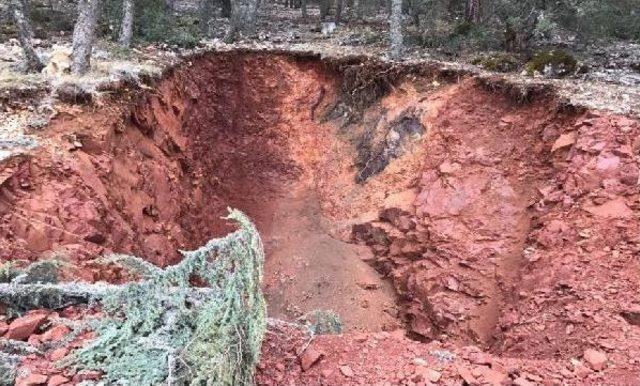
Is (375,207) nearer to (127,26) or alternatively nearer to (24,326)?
(127,26)

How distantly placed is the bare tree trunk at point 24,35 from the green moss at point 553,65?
9.55 meters

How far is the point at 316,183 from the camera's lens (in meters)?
12.9

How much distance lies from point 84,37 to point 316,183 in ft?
19.8

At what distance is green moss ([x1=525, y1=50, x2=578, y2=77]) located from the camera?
11047mm

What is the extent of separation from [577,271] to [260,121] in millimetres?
8525

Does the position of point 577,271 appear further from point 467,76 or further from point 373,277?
point 467,76

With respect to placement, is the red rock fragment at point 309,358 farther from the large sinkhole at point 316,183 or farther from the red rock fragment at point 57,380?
the large sinkhole at point 316,183

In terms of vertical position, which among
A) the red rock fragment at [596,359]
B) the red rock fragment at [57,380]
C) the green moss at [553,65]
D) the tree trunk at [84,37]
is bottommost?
the red rock fragment at [596,359]

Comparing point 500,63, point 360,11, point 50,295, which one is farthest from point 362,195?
point 360,11

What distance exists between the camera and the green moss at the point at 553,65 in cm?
1105

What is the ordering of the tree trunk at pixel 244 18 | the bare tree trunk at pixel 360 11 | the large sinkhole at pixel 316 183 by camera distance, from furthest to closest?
the bare tree trunk at pixel 360 11
the tree trunk at pixel 244 18
the large sinkhole at pixel 316 183

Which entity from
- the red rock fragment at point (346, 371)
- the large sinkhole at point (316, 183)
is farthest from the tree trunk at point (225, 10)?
the red rock fragment at point (346, 371)

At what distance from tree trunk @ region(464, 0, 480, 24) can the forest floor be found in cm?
309

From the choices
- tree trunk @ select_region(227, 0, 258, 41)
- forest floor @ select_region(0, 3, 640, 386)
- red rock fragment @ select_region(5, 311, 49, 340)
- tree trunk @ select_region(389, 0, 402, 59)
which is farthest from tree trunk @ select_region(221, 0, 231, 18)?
red rock fragment @ select_region(5, 311, 49, 340)
